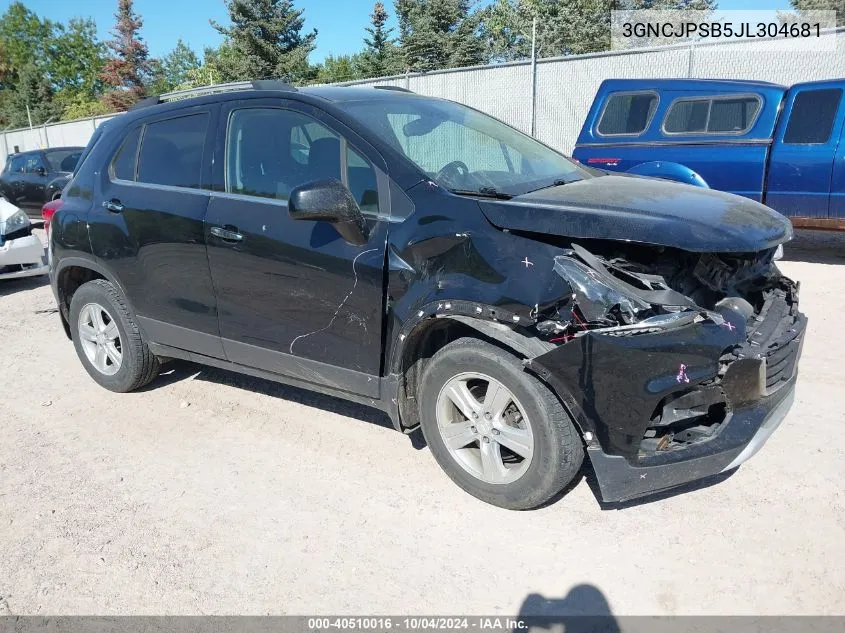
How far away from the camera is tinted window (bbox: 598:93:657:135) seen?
326 inches

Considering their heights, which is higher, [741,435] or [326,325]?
[326,325]

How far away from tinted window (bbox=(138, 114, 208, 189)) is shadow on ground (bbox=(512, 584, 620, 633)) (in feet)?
9.64

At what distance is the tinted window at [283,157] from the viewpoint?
337 cm

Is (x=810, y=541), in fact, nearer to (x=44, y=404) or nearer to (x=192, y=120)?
(x=192, y=120)

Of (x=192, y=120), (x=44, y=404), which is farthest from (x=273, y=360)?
(x=44, y=404)

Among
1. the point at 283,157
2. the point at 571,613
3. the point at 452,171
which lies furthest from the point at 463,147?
the point at 571,613

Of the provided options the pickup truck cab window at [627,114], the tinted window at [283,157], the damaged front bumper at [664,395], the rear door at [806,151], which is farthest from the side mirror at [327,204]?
the rear door at [806,151]

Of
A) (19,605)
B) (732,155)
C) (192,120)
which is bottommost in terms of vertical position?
(19,605)

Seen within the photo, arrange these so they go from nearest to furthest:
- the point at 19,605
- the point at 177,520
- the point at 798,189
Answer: the point at 19,605 < the point at 177,520 < the point at 798,189

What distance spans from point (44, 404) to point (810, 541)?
15.4ft

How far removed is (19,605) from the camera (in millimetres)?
2684

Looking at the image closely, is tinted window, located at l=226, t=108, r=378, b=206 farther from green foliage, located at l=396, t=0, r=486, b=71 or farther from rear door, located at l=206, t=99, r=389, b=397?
green foliage, located at l=396, t=0, r=486, b=71

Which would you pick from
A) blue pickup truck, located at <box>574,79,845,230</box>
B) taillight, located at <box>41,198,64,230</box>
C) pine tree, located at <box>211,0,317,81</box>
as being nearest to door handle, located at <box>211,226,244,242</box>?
taillight, located at <box>41,198,64,230</box>

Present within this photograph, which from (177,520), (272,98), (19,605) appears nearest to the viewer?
(19,605)
